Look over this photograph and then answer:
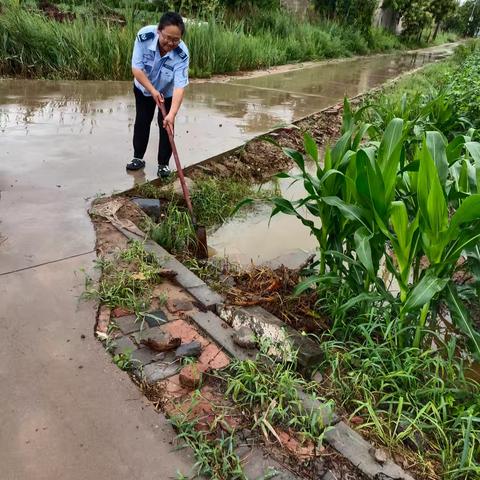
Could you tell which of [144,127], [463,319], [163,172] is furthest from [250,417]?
[144,127]

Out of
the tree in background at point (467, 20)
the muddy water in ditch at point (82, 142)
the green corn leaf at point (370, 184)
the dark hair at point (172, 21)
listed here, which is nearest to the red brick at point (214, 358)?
the green corn leaf at point (370, 184)

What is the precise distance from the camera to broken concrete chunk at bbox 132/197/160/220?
144 inches

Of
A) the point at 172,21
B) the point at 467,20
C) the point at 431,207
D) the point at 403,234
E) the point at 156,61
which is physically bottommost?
the point at 403,234

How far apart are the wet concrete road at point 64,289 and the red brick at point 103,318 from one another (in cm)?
5

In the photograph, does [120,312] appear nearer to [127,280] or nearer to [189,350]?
[127,280]

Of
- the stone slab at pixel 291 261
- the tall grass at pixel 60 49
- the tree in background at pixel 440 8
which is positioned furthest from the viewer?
the tree in background at pixel 440 8

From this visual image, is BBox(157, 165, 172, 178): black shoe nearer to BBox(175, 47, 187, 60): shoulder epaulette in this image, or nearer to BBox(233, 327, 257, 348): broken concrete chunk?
BBox(175, 47, 187, 60): shoulder epaulette

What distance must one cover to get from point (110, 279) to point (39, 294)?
1.21ft

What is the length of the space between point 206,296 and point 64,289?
29.8 inches

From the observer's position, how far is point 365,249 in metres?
2.25

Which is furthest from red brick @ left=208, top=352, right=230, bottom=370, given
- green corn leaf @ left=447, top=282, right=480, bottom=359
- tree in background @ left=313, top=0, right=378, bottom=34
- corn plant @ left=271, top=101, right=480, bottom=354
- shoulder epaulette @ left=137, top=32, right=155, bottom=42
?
tree in background @ left=313, top=0, right=378, bottom=34

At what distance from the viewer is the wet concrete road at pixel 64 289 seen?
1.70 meters

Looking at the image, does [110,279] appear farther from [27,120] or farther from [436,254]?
[27,120]

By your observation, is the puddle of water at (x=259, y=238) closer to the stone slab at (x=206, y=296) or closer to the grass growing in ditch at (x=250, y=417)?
the stone slab at (x=206, y=296)
